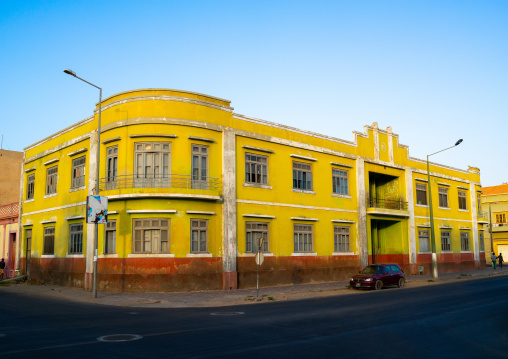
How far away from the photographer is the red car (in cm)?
2495

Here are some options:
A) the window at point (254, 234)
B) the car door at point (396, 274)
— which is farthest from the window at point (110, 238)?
the car door at point (396, 274)

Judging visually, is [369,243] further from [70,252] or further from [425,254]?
[70,252]

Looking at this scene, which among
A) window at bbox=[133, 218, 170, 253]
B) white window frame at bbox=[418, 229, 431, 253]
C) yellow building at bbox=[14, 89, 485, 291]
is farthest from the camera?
white window frame at bbox=[418, 229, 431, 253]

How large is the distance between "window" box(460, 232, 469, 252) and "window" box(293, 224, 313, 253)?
2189cm

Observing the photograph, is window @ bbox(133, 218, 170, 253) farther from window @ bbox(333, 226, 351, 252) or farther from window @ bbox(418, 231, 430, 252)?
window @ bbox(418, 231, 430, 252)

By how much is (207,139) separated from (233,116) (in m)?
2.57

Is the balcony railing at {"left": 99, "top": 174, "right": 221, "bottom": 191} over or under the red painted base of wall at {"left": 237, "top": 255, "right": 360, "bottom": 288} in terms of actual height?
over

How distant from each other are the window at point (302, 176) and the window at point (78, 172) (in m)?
13.5

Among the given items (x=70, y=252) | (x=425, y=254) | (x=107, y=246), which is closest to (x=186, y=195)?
(x=107, y=246)

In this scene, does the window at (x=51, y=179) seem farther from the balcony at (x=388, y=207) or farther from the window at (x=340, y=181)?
the balcony at (x=388, y=207)

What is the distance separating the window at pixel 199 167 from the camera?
24.9 meters

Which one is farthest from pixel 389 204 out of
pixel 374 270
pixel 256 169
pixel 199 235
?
pixel 199 235

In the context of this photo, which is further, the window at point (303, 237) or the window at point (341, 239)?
the window at point (341, 239)

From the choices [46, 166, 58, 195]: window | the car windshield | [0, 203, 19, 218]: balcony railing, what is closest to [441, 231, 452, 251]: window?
the car windshield
